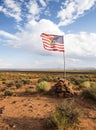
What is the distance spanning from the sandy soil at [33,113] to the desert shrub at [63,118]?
0.36 meters

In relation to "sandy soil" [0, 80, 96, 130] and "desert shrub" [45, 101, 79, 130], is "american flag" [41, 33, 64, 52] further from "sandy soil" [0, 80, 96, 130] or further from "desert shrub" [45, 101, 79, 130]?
"desert shrub" [45, 101, 79, 130]

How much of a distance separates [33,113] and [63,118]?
2400 mm

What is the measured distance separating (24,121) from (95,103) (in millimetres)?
4838

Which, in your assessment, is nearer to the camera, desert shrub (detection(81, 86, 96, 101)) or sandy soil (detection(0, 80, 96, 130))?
sandy soil (detection(0, 80, 96, 130))

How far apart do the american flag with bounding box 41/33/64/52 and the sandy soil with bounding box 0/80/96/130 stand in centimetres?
427

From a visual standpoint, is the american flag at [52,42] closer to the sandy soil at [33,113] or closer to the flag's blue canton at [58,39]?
the flag's blue canton at [58,39]

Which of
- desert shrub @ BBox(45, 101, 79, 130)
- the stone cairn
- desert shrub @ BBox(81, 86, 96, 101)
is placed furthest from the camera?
the stone cairn

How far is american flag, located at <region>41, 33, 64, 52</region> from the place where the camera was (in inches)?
595

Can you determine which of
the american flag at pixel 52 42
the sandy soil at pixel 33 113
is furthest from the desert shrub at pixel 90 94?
the american flag at pixel 52 42

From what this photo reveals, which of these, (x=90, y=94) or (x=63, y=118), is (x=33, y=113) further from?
(x=90, y=94)

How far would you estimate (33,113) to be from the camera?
9.78 metres

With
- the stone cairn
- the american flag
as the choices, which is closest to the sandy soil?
the stone cairn

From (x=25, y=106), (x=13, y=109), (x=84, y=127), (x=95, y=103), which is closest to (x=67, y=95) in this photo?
(x=95, y=103)

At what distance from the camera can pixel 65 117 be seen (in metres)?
7.95
